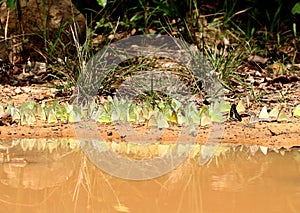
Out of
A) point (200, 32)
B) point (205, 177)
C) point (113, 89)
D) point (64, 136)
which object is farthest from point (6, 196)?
point (200, 32)

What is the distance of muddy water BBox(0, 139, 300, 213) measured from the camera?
2.37 m

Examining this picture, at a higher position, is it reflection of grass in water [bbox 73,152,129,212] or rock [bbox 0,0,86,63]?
rock [bbox 0,0,86,63]

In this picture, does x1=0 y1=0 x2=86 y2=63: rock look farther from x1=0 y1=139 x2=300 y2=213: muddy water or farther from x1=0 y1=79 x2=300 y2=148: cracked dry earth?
x1=0 y1=139 x2=300 y2=213: muddy water

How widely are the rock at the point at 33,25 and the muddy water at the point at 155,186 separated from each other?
6.58ft

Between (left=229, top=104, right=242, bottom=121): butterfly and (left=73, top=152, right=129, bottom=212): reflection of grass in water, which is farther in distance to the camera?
(left=229, top=104, right=242, bottom=121): butterfly

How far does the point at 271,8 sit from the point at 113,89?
6.83 ft

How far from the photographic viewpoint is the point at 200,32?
5.23 m

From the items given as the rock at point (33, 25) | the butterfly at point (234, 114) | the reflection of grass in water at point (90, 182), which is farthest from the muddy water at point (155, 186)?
the rock at point (33, 25)

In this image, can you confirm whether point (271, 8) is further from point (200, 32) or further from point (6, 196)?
point (6, 196)

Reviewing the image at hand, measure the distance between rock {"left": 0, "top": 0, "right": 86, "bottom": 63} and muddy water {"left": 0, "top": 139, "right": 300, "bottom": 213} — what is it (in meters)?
2.01

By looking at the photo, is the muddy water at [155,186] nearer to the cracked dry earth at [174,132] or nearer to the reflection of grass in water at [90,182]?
the reflection of grass in water at [90,182]

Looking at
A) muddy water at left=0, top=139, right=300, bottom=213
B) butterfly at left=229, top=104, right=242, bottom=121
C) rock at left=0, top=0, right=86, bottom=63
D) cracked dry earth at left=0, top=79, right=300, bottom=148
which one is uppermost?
rock at left=0, top=0, right=86, bottom=63

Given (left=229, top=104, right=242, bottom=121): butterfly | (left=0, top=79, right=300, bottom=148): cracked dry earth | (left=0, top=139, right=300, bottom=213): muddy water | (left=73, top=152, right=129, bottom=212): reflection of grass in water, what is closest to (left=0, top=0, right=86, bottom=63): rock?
(left=0, top=79, right=300, bottom=148): cracked dry earth

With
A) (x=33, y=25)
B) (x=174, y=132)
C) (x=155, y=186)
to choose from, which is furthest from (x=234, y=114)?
(x=33, y=25)
